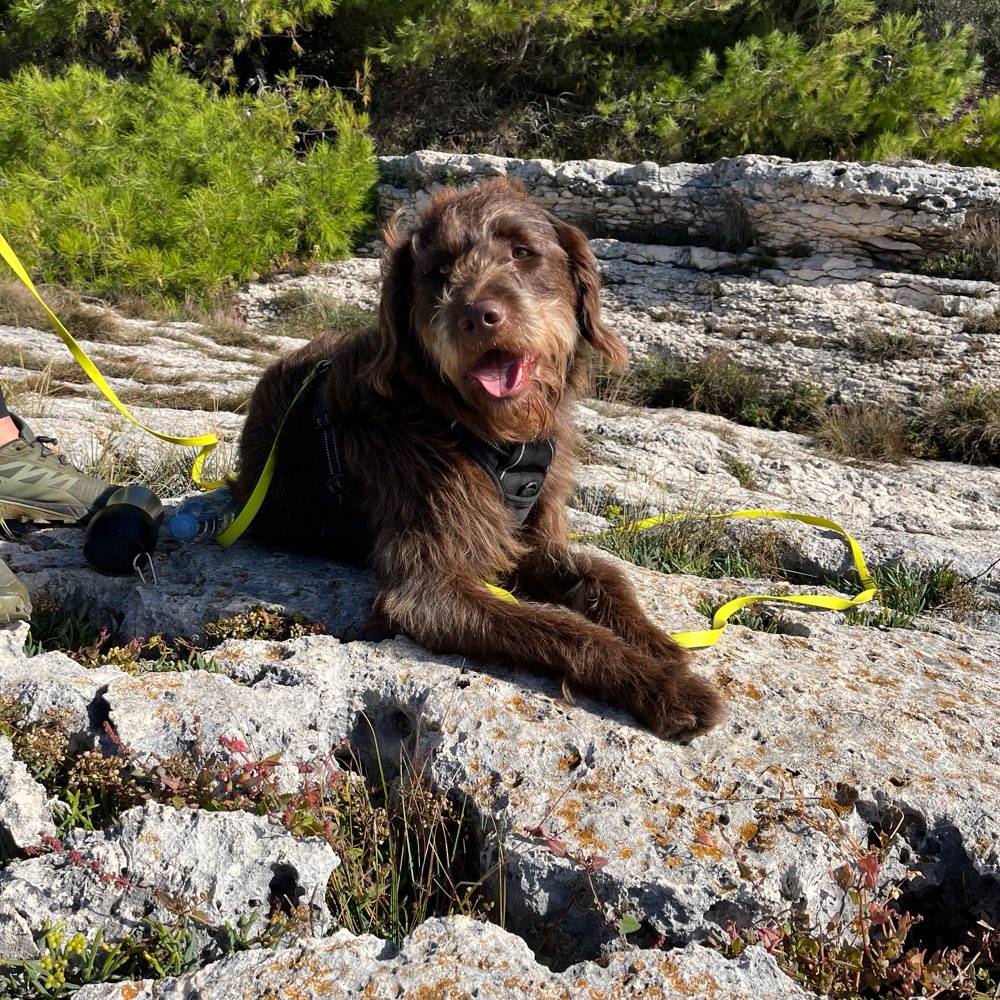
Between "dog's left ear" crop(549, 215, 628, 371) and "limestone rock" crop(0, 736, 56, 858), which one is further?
"dog's left ear" crop(549, 215, 628, 371)

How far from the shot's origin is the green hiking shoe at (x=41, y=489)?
3795 millimetres

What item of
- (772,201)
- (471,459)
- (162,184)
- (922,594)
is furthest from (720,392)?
(162,184)

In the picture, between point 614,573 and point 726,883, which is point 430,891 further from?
point 614,573

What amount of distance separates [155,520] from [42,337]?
5.49 meters

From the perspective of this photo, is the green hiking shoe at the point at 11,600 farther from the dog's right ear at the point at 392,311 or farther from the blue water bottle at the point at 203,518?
the dog's right ear at the point at 392,311

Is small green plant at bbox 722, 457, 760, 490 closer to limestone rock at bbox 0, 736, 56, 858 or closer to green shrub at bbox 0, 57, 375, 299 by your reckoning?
limestone rock at bbox 0, 736, 56, 858

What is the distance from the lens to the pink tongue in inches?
116

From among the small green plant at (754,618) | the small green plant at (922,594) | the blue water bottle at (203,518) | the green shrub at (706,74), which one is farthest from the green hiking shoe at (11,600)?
the green shrub at (706,74)

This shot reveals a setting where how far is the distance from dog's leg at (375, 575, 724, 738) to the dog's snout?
0.83 m

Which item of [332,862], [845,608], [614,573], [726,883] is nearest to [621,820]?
[726,883]

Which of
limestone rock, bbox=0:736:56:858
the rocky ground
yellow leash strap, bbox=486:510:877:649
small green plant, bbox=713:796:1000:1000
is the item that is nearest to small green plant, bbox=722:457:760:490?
yellow leash strap, bbox=486:510:877:649

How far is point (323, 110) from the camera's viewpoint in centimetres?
1445

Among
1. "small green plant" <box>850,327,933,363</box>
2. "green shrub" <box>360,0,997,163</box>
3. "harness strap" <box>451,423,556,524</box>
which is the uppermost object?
"green shrub" <box>360,0,997,163</box>

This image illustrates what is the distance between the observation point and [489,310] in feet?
9.23
